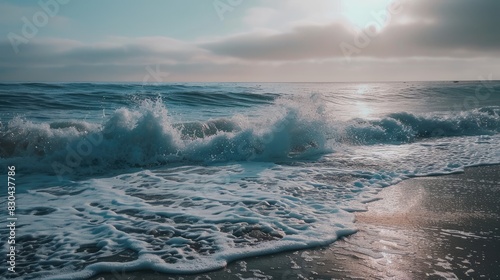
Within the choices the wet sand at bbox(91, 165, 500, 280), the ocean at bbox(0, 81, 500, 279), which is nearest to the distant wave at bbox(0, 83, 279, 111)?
the ocean at bbox(0, 81, 500, 279)

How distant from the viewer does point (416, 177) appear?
275 inches

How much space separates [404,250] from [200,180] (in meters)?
4.14

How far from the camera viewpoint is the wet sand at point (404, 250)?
3248 millimetres

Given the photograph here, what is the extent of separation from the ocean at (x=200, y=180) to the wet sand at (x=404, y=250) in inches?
7.4

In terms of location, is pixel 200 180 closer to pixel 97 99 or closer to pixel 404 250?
pixel 404 250

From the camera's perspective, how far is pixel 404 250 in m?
3.67

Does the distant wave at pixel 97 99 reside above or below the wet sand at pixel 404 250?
above

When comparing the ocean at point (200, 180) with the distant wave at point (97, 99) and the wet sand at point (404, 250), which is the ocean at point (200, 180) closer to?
the wet sand at point (404, 250)

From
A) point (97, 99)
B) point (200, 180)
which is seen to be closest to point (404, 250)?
point (200, 180)

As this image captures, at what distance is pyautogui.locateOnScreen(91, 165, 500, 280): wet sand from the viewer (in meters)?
3.25

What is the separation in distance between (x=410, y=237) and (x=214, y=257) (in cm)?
218

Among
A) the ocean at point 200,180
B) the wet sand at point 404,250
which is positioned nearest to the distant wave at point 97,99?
the ocean at point 200,180

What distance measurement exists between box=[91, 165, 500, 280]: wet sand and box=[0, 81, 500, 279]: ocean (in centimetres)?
19

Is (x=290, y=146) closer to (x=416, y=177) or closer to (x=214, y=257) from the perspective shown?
(x=416, y=177)
